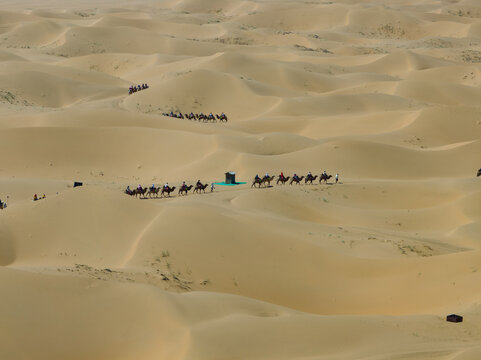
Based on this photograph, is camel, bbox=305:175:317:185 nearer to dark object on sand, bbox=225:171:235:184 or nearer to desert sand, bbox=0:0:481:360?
desert sand, bbox=0:0:481:360

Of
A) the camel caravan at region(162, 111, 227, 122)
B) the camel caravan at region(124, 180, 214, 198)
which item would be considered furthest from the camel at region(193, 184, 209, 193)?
the camel caravan at region(162, 111, 227, 122)

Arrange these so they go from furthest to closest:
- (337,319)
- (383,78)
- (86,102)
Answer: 1. (383,78)
2. (86,102)
3. (337,319)

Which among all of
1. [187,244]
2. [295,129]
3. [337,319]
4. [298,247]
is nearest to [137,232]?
[187,244]

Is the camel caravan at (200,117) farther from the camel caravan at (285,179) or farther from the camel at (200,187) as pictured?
the camel at (200,187)

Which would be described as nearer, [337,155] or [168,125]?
[337,155]

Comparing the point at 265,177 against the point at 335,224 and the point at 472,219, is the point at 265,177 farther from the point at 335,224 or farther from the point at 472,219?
the point at 472,219

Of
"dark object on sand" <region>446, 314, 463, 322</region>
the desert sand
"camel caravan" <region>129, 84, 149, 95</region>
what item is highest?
"camel caravan" <region>129, 84, 149, 95</region>

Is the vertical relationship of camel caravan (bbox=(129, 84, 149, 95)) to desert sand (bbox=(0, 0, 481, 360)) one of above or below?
above

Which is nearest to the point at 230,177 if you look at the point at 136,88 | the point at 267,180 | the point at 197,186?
the point at 267,180

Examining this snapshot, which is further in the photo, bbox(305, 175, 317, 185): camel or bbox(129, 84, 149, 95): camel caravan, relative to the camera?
bbox(129, 84, 149, 95): camel caravan
